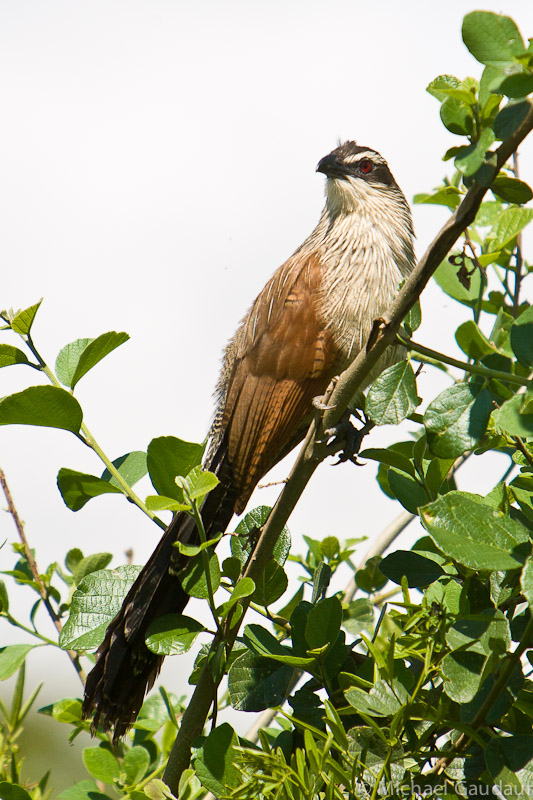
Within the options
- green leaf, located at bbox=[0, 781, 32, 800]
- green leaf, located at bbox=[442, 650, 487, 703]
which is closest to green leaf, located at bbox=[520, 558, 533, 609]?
green leaf, located at bbox=[442, 650, 487, 703]

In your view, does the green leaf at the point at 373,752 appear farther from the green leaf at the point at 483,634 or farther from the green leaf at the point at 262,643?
the green leaf at the point at 262,643

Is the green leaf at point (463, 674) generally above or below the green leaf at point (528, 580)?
below

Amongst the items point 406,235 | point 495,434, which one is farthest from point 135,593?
point 406,235

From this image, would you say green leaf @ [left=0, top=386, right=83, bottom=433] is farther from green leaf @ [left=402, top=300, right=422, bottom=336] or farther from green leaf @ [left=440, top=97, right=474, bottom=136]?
green leaf @ [left=440, top=97, right=474, bottom=136]

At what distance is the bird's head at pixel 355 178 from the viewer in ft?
10.0

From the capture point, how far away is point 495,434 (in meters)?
1.28

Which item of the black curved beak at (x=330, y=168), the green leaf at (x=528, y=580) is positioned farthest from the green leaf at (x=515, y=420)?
the black curved beak at (x=330, y=168)

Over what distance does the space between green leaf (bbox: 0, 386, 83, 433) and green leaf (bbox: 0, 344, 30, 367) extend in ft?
0.29

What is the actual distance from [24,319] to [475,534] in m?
0.91

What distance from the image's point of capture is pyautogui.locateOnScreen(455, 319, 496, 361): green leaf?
1.12 m

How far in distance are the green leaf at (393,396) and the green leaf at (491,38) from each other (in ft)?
1.54

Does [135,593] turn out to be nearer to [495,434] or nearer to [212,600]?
[212,600]

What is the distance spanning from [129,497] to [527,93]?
1014 millimetres

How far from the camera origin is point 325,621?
47.8 inches
